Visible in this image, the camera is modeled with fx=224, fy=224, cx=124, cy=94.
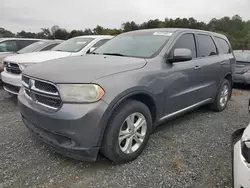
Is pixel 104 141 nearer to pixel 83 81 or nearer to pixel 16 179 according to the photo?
pixel 83 81

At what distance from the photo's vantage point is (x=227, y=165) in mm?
2734

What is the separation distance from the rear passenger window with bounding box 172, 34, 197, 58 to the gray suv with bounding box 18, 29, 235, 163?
18 millimetres

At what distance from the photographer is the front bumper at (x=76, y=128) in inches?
89.3

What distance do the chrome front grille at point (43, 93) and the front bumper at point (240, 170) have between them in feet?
5.67

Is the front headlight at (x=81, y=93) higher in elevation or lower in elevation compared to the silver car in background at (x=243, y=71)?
higher

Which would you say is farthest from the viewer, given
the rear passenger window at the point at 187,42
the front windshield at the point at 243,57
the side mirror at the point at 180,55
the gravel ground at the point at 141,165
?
the front windshield at the point at 243,57

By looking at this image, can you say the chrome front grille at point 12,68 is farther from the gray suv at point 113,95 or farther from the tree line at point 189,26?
the tree line at point 189,26

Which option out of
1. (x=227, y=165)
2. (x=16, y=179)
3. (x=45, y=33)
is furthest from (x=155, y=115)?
(x=45, y=33)

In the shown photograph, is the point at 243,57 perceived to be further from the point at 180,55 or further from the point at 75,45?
the point at 180,55

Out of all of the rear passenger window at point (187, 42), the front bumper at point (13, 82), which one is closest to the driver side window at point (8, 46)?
the front bumper at point (13, 82)

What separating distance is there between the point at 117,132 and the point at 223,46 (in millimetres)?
3715

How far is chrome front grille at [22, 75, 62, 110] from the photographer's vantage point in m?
2.40

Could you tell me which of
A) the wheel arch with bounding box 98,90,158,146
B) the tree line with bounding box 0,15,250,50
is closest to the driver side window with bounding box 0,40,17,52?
the wheel arch with bounding box 98,90,158,146

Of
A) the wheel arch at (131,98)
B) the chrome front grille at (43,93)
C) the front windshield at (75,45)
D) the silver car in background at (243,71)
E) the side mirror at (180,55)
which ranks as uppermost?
the front windshield at (75,45)
